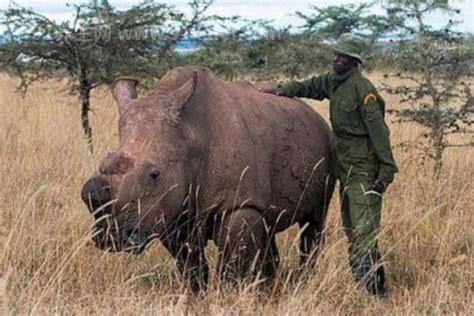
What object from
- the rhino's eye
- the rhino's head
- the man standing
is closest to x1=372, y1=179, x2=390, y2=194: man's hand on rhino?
the man standing

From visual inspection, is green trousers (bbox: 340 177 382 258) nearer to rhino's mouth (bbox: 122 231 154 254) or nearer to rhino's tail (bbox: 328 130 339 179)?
rhino's tail (bbox: 328 130 339 179)

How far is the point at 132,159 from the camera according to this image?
524 centimetres

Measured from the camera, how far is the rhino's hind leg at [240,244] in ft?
18.9

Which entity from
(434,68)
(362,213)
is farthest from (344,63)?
(434,68)

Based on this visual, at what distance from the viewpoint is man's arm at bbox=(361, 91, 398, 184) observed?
6.14 metres

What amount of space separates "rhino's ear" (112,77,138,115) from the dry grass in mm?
737

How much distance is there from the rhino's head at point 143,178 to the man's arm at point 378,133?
1260 mm

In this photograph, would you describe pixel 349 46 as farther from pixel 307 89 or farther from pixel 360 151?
pixel 360 151

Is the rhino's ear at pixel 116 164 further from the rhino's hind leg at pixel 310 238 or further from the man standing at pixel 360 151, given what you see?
the rhino's hind leg at pixel 310 238

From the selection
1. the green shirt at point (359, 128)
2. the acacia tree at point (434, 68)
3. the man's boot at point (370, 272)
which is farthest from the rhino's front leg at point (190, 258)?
the acacia tree at point (434, 68)

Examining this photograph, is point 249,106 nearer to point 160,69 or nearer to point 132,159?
point 132,159

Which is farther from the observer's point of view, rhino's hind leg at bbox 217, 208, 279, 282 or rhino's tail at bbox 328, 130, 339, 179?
rhino's tail at bbox 328, 130, 339, 179

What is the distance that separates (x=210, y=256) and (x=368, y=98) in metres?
1.75

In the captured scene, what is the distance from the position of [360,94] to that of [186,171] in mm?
1449
